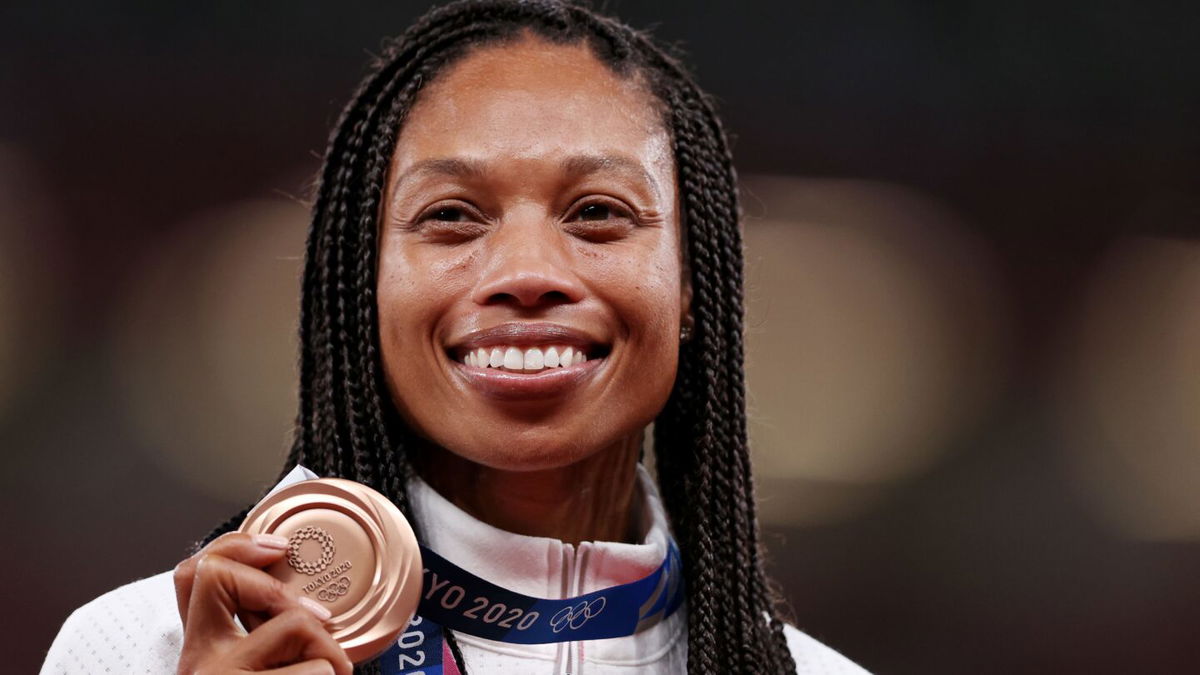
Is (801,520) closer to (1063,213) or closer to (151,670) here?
(1063,213)

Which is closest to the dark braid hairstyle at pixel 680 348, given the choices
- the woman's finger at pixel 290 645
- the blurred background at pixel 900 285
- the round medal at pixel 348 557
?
the round medal at pixel 348 557

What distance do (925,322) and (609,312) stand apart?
1510 millimetres

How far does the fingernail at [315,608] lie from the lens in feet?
4.10

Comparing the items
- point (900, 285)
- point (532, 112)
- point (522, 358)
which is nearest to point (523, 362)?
point (522, 358)

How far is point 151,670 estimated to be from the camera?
4.91ft

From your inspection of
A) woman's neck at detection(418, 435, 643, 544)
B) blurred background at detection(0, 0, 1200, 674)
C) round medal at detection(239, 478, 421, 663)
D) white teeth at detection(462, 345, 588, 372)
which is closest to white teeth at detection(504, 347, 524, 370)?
white teeth at detection(462, 345, 588, 372)

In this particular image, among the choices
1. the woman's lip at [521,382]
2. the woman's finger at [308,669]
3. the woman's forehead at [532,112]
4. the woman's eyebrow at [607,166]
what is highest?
the woman's forehead at [532,112]

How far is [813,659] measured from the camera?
6.12ft

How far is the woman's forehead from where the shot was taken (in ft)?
5.34

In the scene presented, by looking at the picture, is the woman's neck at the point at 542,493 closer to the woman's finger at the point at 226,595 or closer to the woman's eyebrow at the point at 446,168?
the woman's eyebrow at the point at 446,168

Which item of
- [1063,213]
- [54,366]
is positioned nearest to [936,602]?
[1063,213]

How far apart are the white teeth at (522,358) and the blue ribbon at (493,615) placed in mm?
215

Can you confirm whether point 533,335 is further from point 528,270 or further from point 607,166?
point 607,166

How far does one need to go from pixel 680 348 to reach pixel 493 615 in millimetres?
431
